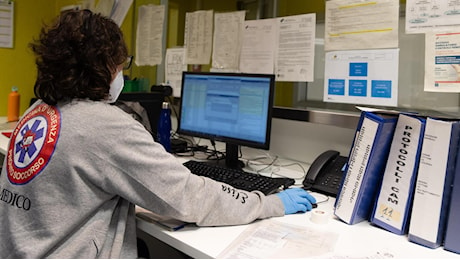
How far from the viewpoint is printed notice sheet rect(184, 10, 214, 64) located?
2.04 m

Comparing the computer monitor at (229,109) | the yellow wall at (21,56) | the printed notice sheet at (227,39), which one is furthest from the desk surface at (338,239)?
the yellow wall at (21,56)

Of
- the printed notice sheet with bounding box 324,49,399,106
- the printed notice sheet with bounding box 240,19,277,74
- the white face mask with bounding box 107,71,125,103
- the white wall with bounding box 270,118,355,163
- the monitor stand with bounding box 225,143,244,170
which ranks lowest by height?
the monitor stand with bounding box 225,143,244,170

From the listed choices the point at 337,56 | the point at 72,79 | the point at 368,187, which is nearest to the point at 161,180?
the point at 72,79

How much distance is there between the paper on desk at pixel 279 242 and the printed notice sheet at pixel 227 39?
110 centimetres

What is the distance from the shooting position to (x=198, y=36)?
2102mm

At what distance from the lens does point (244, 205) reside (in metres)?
0.97

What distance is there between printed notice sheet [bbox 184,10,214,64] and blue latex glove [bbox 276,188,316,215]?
3.67ft

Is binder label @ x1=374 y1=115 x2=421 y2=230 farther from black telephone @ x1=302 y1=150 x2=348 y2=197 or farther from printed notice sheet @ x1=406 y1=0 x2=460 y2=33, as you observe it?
printed notice sheet @ x1=406 y1=0 x2=460 y2=33

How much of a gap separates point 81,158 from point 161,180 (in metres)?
0.17

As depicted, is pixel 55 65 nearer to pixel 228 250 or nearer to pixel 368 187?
pixel 228 250

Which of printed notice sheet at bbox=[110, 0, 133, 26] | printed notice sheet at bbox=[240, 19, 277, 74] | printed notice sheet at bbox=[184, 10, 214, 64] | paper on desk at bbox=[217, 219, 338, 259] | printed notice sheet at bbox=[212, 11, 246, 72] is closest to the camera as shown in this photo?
paper on desk at bbox=[217, 219, 338, 259]

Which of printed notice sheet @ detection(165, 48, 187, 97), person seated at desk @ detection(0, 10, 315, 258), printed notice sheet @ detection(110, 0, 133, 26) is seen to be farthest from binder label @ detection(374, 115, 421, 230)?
printed notice sheet @ detection(110, 0, 133, 26)

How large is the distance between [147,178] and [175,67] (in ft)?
4.91

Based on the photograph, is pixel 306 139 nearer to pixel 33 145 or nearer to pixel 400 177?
pixel 400 177
